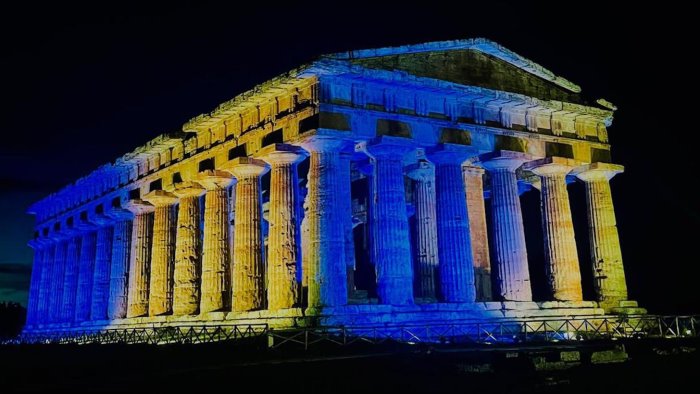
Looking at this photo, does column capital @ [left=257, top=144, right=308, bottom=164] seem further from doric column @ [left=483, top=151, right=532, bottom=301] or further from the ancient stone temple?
doric column @ [left=483, top=151, right=532, bottom=301]

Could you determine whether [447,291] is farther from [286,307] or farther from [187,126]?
[187,126]

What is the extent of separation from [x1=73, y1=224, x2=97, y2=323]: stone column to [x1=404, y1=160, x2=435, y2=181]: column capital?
2505 cm

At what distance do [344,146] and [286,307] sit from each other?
7164mm

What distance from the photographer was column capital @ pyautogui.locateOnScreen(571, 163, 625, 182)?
34.8m

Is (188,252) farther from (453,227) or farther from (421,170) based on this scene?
(453,227)

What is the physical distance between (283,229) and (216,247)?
5.41 m

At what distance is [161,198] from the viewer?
3934 cm

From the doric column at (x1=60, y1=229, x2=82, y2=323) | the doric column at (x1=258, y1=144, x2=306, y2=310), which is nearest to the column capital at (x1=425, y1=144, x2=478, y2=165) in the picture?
the doric column at (x1=258, y1=144, x2=306, y2=310)

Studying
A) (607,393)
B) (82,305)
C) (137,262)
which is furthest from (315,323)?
(82,305)

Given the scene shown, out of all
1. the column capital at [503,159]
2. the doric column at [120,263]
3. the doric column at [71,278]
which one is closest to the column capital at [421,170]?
the column capital at [503,159]

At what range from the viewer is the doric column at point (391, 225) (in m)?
28.3

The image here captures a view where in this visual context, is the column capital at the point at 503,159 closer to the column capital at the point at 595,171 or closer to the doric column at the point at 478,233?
the doric column at the point at 478,233

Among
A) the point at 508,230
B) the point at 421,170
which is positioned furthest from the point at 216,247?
the point at 508,230

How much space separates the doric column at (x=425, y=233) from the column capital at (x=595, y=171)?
7.42m
